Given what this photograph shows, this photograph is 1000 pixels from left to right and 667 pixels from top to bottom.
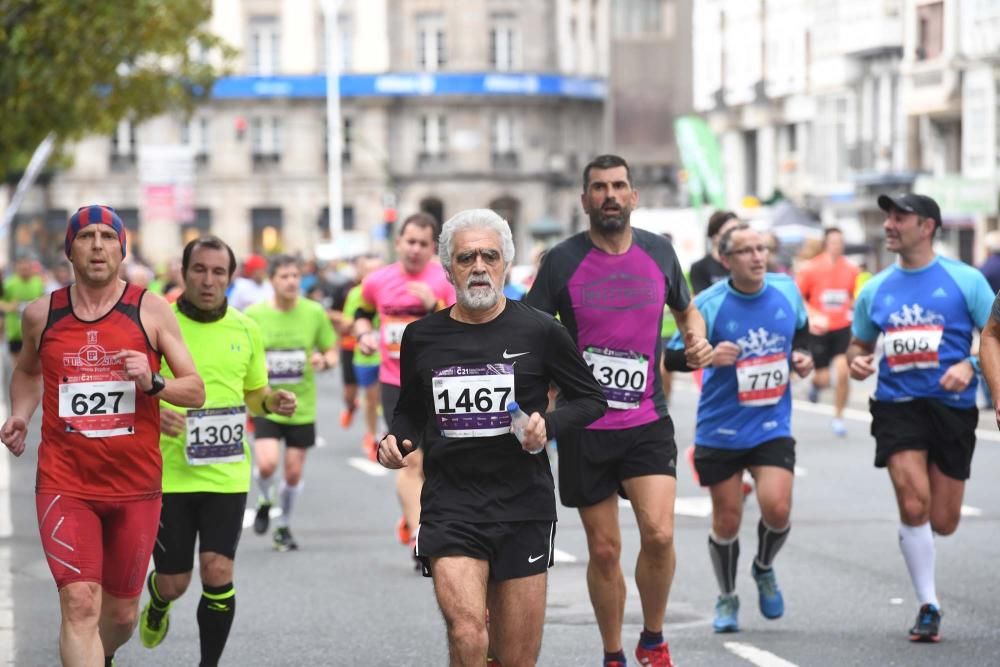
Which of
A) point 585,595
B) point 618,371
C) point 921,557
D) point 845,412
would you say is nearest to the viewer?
point 618,371

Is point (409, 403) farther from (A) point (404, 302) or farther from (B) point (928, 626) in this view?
(A) point (404, 302)

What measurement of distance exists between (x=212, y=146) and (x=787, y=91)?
93.6 ft

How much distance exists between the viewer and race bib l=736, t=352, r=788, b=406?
9.41m

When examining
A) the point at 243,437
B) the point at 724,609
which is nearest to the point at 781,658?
the point at 724,609

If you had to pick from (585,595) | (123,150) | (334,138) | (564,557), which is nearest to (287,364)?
(564,557)

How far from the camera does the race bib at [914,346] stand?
930cm

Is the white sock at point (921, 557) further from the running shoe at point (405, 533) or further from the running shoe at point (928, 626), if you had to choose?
the running shoe at point (405, 533)

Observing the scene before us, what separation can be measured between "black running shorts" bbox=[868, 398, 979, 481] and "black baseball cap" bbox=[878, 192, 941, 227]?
2.66 feet

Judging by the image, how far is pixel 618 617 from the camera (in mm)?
8234

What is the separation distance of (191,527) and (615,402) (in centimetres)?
173

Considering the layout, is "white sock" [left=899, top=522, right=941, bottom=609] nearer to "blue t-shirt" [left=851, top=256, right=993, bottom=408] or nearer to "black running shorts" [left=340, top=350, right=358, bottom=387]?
"blue t-shirt" [left=851, top=256, right=993, bottom=408]

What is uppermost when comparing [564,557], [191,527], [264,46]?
[264,46]

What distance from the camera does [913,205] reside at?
924 centimetres

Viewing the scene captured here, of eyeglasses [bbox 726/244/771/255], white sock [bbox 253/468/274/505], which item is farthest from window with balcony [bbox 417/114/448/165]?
eyeglasses [bbox 726/244/771/255]
